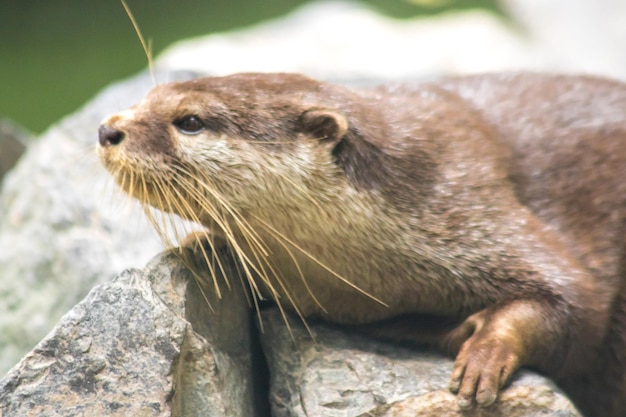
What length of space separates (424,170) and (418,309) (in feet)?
1.48

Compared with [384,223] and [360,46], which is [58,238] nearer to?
[384,223]

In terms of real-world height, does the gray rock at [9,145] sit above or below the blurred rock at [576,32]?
below

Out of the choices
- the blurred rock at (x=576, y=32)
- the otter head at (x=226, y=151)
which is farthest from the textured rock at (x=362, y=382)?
the blurred rock at (x=576, y=32)

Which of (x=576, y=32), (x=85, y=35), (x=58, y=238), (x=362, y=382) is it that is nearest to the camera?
(x=362, y=382)

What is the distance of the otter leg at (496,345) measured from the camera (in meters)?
2.43

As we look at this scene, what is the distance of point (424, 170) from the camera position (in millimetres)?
2783

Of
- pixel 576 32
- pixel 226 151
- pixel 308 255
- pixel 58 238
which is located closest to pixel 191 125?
pixel 226 151

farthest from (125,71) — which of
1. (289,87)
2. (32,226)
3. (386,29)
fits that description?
(289,87)

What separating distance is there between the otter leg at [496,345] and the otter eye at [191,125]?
1027 millimetres

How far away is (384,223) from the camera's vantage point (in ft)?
8.74

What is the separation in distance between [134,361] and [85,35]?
7.23m

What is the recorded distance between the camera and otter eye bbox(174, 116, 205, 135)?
2652 millimetres

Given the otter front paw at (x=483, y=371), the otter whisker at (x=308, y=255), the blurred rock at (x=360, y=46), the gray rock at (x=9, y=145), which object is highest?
the blurred rock at (x=360, y=46)

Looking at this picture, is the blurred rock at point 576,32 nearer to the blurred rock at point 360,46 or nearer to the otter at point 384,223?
the blurred rock at point 360,46
